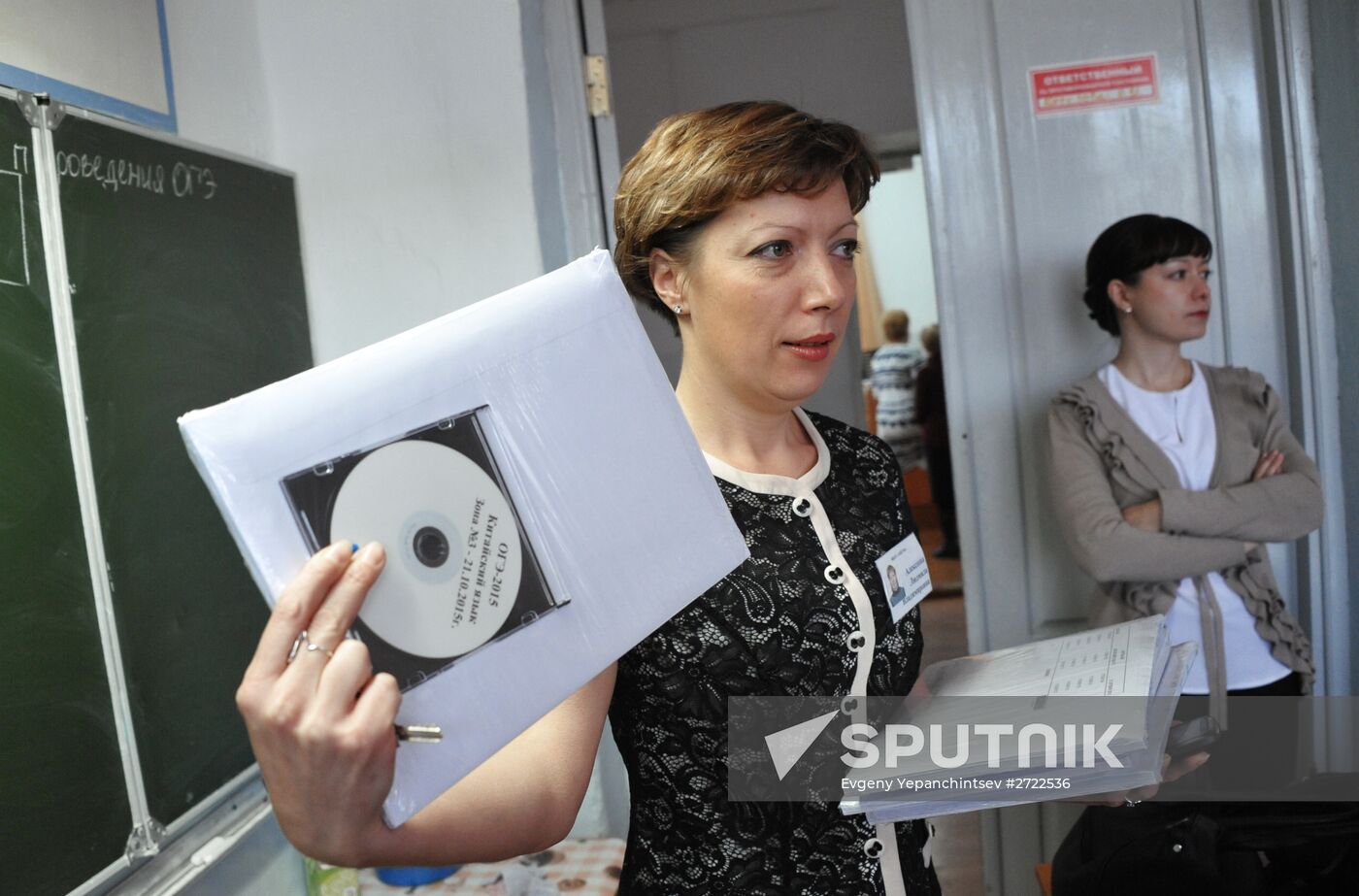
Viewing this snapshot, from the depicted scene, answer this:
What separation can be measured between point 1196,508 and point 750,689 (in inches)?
56.3

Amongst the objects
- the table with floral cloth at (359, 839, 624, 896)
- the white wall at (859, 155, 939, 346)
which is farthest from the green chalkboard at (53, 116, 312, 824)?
the white wall at (859, 155, 939, 346)

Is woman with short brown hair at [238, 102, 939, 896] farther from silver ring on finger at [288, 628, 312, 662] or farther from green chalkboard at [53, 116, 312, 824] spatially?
green chalkboard at [53, 116, 312, 824]

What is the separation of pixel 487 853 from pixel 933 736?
43cm

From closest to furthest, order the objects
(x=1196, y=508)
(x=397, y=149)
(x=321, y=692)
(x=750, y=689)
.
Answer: (x=321, y=692) → (x=750, y=689) → (x=1196, y=508) → (x=397, y=149)

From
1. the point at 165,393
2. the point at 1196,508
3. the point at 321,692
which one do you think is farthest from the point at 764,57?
the point at 321,692

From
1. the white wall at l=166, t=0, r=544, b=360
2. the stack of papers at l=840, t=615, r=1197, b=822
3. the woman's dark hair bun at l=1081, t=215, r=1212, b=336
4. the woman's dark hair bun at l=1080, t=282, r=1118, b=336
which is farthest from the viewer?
the white wall at l=166, t=0, r=544, b=360

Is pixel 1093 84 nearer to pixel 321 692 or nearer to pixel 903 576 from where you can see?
pixel 903 576

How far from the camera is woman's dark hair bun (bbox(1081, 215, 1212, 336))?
7.39 feet

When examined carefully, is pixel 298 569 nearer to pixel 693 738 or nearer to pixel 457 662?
pixel 457 662

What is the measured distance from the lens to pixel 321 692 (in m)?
0.59

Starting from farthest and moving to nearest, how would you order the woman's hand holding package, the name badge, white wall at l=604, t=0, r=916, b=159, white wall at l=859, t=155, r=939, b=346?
white wall at l=859, t=155, r=939, b=346 < white wall at l=604, t=0, r=916, b=159 < the name badge < the woman's hand holding package

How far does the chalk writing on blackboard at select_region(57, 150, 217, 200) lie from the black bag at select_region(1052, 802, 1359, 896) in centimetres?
193

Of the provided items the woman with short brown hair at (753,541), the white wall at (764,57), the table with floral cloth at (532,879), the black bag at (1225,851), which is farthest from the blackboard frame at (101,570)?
the white wall at (764,57)

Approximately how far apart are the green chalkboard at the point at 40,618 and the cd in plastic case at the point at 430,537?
1.17 m
